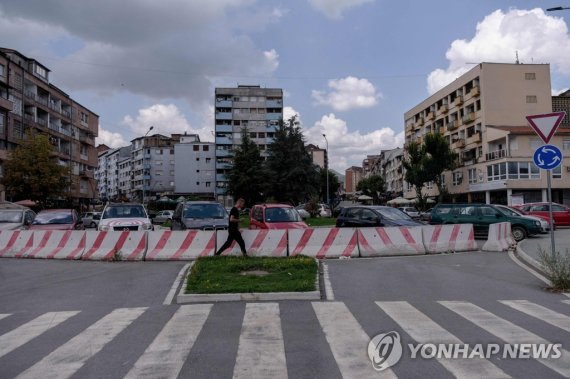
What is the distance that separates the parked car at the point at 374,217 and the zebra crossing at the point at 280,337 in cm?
897

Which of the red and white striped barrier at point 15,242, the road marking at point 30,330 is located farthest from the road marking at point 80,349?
the red and white striped barrier at point 15,242

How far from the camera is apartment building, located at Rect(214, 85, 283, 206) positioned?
317ft

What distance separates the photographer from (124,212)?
1789cm

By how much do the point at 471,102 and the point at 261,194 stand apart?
28.8 meters

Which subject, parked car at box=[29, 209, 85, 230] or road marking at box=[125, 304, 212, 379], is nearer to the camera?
road marking at box=[125, 304, 212, 379]

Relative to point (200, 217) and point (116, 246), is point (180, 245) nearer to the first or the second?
point (116, 246)

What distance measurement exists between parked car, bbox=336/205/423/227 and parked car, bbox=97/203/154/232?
299 inches

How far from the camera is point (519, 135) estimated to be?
5025cm

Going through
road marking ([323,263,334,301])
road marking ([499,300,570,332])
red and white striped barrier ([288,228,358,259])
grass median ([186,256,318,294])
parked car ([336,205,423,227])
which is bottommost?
road marking ([499,300,570,332])

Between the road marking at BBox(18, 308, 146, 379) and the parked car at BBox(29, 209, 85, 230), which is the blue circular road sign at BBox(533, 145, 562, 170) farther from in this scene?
the parked car at BBox(29, 209, 85, 230)

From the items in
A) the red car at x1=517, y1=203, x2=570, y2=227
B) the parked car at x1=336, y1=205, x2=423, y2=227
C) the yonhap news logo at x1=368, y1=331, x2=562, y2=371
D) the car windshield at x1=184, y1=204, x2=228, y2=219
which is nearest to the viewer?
the yonhap news logo at x1=368, y1=331, x2=562, y2=371

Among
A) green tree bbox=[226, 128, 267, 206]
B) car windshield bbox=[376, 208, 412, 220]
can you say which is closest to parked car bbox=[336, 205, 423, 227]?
car windshield bbox=[376, 208, 412, 220]

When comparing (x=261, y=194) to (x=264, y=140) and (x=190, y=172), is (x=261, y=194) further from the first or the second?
(x=190, y=172)

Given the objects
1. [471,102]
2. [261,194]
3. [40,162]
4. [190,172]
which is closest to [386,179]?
[190,172]
